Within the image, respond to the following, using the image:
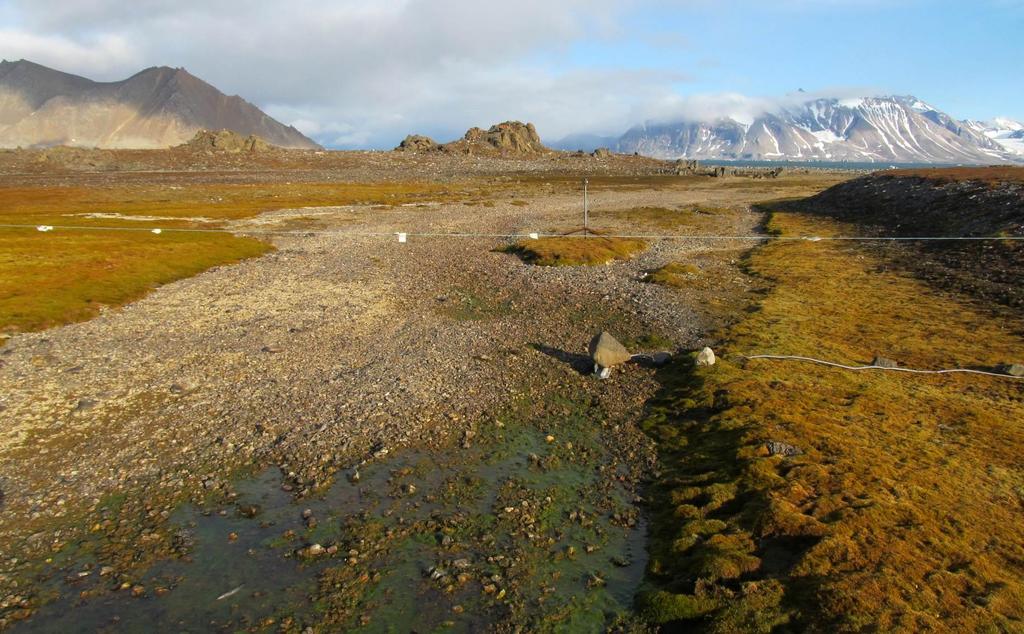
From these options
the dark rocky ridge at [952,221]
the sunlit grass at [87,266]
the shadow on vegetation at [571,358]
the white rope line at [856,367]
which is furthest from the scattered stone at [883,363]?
the sunlit grass at [87,266]

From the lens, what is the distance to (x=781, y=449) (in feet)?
49.9

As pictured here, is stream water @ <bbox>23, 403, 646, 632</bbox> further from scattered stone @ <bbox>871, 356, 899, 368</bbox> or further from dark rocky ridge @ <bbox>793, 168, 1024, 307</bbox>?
dark rocky ridge @ <bbox>793, 168, 1024, 307</bbox>

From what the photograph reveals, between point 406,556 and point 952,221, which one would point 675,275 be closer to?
point 952,221

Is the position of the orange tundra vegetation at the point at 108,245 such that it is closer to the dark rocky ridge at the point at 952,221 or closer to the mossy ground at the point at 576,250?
the mossy ground at the point at 576,250

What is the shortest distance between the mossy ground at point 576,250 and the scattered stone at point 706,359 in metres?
20.5

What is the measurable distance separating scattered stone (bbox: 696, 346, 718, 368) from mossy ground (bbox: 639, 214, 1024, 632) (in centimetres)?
42

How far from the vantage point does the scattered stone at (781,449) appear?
49.3ft

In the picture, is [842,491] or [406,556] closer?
[406,556]

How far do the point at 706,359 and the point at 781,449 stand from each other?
685cm

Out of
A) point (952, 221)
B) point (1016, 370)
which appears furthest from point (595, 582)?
point (952, 221)

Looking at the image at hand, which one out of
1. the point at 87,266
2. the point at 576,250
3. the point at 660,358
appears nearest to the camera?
the point at 660,358

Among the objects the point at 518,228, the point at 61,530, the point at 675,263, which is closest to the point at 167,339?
the point at 61,530

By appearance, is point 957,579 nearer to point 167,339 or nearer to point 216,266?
point 167,339

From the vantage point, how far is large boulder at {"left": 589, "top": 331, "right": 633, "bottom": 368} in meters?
22.0
